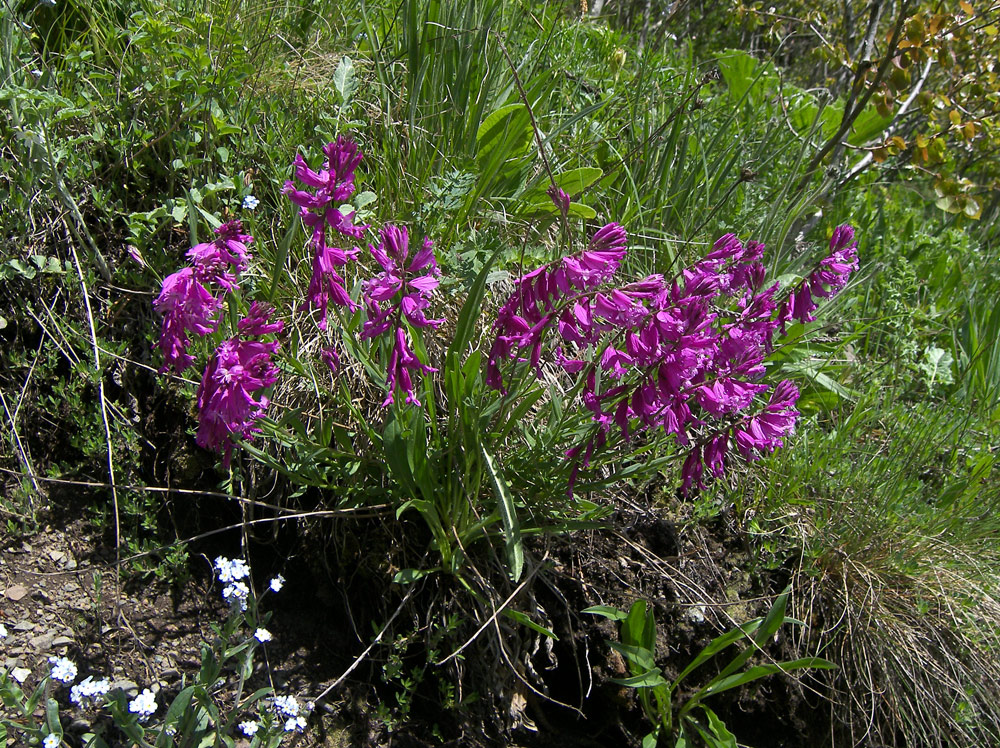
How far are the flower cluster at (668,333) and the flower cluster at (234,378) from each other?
1.42ft

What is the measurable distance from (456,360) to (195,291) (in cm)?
55

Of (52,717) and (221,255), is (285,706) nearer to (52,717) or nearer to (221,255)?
(52,717)

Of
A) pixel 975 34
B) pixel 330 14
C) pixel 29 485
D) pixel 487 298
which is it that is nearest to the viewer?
pixel 29 485

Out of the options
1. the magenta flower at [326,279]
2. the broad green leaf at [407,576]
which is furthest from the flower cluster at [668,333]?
the broad green leaf at [407,576]

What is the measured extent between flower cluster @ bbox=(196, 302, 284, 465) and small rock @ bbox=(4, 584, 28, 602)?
2.39ft

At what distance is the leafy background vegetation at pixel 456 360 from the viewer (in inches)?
76.8

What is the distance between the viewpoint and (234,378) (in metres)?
1.45

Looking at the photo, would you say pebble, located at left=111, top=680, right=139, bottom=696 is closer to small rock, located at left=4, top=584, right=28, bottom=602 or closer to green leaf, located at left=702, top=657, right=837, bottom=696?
small rock, located at left=4, top=584, right=28, bottom=602

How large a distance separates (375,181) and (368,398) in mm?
678

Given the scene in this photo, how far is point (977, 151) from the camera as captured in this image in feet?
13.9

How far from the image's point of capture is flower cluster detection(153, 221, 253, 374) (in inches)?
58.5

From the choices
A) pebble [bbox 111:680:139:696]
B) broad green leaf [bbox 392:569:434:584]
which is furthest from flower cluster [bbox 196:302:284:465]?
pebble [bbox 111:680:139:696]

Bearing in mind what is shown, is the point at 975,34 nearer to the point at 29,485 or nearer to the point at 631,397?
the point at 631,397

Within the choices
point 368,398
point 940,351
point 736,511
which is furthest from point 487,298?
point 940,351
